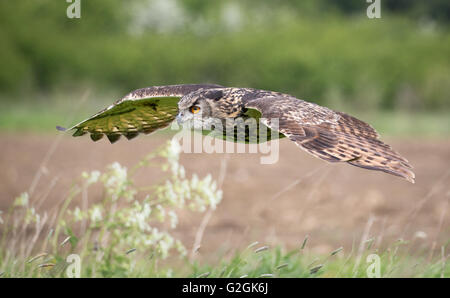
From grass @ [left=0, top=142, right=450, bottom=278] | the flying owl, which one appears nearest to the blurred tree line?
the flying owl

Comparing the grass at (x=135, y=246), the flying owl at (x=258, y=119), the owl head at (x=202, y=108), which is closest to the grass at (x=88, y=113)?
the flying owl at (x=258, y=119)

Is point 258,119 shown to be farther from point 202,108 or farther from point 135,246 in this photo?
point 135,246

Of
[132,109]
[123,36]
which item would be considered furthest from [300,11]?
[132,109]

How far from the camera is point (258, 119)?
515 cm

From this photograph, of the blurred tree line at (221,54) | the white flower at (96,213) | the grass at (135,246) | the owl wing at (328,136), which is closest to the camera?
the owl wing at (328,136)

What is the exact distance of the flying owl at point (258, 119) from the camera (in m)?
3.86

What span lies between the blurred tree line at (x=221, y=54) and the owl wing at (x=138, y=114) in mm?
14310

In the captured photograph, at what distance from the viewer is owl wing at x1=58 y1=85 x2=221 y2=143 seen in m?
5.31

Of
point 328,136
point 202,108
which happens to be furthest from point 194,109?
point 328,136

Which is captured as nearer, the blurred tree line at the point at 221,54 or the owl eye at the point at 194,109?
the owl eye at the point at 194,109

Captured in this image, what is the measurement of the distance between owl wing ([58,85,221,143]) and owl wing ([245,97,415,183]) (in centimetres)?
90

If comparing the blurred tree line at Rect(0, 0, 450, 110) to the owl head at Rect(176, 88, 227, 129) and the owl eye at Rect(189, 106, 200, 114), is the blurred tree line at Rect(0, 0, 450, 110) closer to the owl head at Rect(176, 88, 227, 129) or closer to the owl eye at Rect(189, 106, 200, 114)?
the owl head at Rect(176, 88, 227, 129)

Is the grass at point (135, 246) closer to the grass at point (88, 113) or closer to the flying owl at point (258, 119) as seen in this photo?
the flying owl at point (258, 119)
